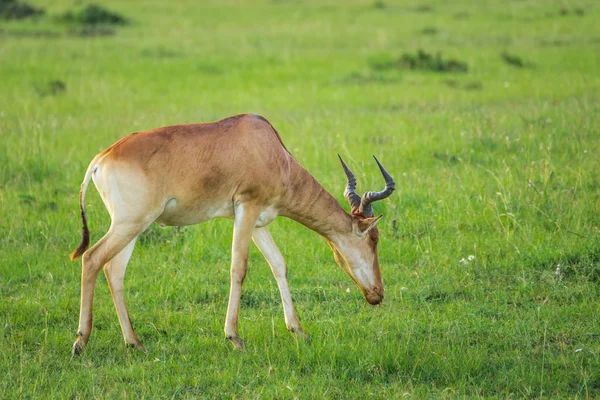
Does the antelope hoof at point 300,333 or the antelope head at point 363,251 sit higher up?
the antelope head at point 363,251

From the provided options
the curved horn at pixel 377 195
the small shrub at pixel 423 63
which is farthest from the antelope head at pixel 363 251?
the small shrub at pixel 423 63

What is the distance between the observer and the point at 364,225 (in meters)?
5.85

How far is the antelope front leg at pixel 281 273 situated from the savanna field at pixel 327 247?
0.10m

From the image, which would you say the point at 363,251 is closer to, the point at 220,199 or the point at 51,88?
the point at 220,199

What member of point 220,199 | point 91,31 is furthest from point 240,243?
point 91,31

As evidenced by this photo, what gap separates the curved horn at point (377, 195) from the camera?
5590 mm

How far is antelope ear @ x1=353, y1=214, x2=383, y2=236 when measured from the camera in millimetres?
5801

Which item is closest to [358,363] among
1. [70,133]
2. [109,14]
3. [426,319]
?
[426,319]

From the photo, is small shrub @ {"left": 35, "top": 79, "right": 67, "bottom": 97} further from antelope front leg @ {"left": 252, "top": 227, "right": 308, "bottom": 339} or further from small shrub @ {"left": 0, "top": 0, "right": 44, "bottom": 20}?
antelope front leg @ {"left": 252, "top": 227, "right": 308, "bottom": 339}

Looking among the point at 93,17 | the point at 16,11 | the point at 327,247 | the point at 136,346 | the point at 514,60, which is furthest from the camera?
the point at 16,11

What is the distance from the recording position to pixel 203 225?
305 inches

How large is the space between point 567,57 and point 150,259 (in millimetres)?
10431

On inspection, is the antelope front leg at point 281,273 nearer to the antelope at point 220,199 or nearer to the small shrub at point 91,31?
the antelope at point 220,199

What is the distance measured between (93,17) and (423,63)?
8.65m
